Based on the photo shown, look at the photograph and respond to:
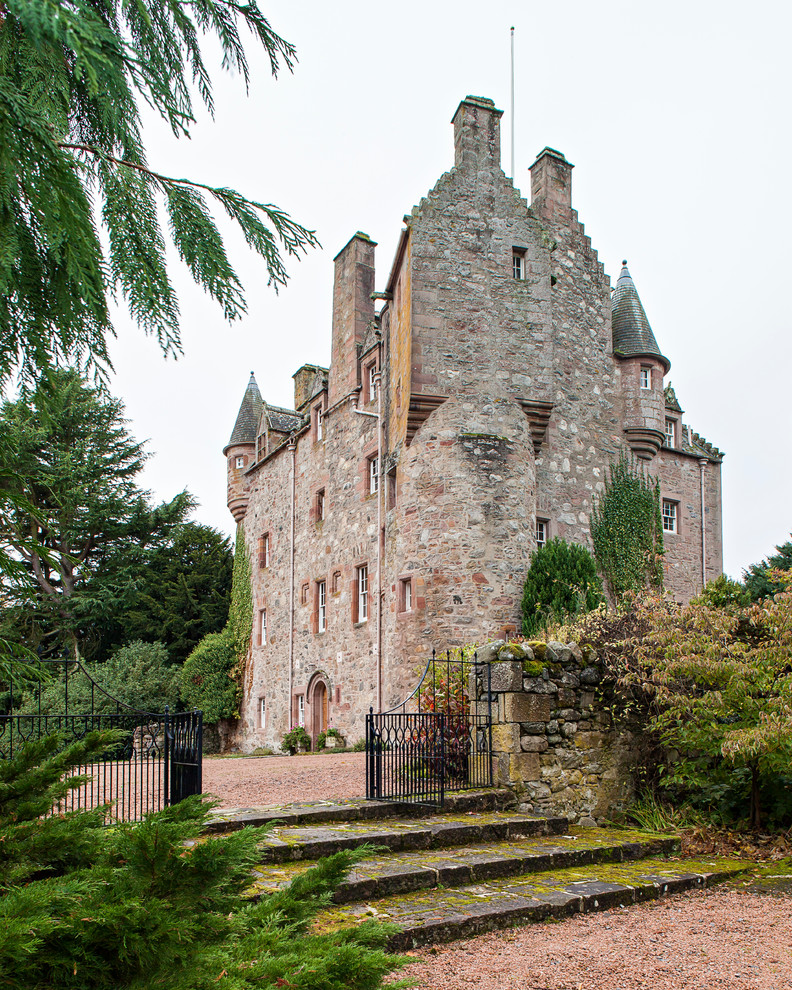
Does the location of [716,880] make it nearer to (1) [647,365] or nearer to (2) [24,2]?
(2) [24,2]

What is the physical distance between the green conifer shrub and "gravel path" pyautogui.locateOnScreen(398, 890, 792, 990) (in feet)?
6.24

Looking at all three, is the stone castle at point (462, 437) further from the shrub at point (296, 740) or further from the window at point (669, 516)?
the shrub at point (296, 740)

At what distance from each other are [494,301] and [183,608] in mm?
17541

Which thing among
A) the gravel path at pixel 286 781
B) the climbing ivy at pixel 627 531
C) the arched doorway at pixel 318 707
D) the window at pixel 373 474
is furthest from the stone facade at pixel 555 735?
the arched doorway at pixel 318 707

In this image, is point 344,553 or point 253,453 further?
point 253,453

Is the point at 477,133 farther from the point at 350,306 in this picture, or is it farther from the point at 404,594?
the point at 404,594

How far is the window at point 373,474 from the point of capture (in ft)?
61.7

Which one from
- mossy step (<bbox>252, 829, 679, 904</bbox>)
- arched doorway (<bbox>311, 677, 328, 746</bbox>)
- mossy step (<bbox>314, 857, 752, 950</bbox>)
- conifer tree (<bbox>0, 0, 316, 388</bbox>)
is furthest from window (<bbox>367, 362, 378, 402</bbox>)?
conifer tree (<bbox>0, 0, 316, 388</bbox>)

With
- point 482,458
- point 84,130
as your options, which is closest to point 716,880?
point 84,130

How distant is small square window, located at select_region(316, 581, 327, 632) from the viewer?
21.0m

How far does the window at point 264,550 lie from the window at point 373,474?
7464 mm

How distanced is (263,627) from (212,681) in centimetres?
266

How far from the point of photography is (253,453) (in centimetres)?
2816

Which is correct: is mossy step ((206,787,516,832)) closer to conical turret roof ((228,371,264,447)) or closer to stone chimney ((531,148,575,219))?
stone chimney ((531,148,575,219))
